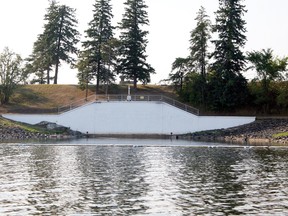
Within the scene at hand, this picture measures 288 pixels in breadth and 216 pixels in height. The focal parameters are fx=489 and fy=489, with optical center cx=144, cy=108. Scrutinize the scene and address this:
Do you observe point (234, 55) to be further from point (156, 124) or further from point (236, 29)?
point (156, 124)

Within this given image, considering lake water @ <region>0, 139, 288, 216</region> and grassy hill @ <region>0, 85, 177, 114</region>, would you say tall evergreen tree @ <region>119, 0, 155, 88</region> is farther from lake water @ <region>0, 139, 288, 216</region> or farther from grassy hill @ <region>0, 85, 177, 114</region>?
lake water @ <region>0, 139, 288, 216</region>

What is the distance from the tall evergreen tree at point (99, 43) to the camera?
60656 millimetres

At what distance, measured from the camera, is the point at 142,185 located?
58.1 ft

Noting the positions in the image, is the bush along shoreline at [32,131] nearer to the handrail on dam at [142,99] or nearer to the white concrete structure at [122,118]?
the white concrete structure at [122,118]

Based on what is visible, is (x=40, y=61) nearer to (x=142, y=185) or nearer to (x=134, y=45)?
(x=134, y=45)

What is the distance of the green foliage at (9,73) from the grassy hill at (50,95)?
82.7 inches

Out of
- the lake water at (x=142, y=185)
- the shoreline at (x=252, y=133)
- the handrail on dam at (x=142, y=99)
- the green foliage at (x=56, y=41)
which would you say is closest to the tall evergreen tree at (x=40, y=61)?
the green foliage at (x=56, y=41)

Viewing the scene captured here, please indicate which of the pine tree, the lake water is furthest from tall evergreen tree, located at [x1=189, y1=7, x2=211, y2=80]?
the lake water

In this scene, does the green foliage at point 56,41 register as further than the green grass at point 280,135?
Yes

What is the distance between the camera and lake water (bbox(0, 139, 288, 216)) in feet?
45.2

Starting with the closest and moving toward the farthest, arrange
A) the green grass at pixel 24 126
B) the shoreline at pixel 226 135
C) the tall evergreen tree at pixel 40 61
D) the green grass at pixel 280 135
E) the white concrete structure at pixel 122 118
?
the green grass at pixel 280 135
the shoreline at pixel 226 135
the green grass at pixel 24 126
the white concrete structure at pixel 122 118
the tall evergreen tree at pixel 40 61

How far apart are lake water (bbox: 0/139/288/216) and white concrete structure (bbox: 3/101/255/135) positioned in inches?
933

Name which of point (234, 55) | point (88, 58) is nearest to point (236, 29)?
point (234, 55)

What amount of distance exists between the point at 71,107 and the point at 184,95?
1366 cm
